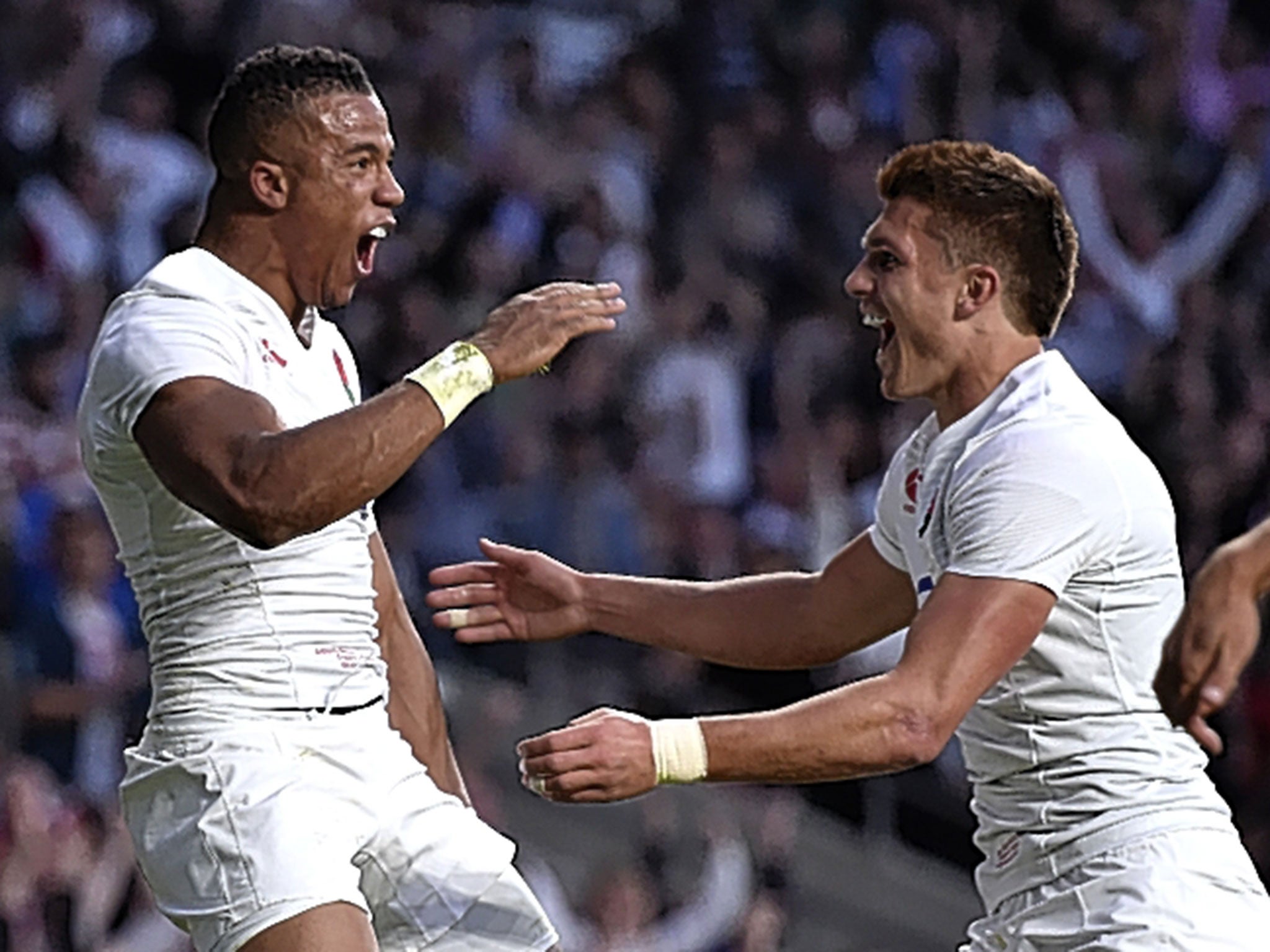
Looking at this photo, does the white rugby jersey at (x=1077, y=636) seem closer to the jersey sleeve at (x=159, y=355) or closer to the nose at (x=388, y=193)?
the nose at (x=388, y=193)

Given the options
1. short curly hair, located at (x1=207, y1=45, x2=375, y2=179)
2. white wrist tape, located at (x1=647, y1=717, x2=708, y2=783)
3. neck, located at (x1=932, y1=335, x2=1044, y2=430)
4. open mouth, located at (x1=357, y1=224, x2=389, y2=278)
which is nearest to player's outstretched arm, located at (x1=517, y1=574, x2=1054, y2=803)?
white wrist tape, located at (x1=647, y1=717, x2=708, y2=783)

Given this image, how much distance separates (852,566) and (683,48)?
667 cm

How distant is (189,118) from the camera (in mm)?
9297

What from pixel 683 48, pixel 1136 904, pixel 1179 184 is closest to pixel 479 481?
pixel 683 48

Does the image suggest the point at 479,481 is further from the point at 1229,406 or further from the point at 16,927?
the point at 1229,406

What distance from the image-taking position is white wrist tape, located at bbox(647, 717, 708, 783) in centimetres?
354

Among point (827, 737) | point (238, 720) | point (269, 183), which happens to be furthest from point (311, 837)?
point (269, 183)

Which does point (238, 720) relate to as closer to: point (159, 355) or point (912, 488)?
point (159, 355)

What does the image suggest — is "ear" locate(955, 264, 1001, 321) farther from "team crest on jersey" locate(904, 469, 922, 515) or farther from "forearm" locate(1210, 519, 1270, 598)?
"forearm" locate(1210, 519, 1270, 598)

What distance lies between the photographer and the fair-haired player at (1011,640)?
12.0 feet

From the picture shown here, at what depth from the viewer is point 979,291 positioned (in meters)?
4.27

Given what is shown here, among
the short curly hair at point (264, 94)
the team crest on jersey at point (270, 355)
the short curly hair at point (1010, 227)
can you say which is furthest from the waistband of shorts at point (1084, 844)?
the short curly hair at point (264, 94)

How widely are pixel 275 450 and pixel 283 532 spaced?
14 centimetres

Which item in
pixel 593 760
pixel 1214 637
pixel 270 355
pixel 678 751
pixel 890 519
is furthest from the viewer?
pixel 890 519
